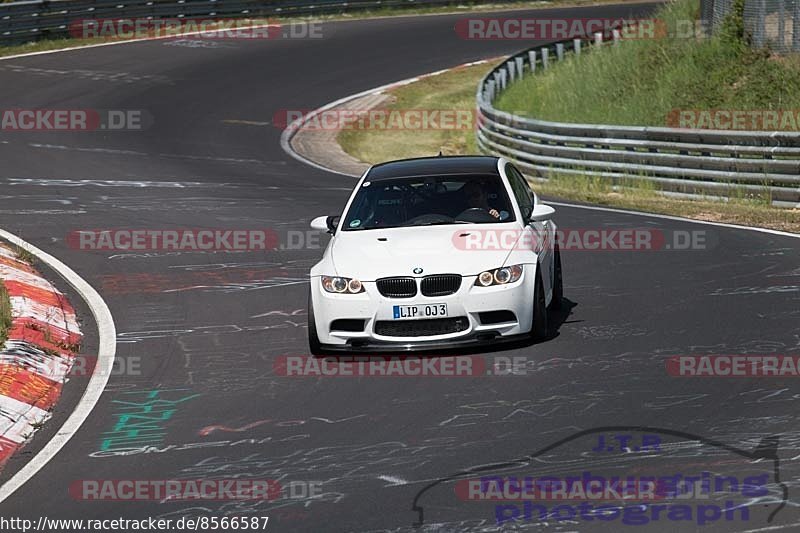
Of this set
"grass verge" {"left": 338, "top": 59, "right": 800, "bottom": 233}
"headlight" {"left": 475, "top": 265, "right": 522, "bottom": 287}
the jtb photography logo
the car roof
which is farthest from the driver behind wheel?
"grass verge" {"left": 338, "top": 59, "right": 800, "bottom": 233}

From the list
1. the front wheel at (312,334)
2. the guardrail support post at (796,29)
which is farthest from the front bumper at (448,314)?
the guardrail support post at (796,29)

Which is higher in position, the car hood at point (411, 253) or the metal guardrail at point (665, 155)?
the car hood at point (411, 253)

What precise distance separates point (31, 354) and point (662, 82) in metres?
19.4

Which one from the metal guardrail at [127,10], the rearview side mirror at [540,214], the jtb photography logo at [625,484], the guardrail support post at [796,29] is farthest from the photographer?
the metal guardrail at [127,10]

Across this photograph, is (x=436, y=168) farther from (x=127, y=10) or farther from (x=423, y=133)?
(x=127, y=10)

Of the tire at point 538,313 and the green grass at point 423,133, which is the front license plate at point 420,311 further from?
the green grass at point 423,133

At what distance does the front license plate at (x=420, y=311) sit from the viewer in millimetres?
10195

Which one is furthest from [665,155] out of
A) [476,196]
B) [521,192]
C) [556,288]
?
[476,196]

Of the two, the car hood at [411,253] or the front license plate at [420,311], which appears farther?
the car hood at [411,253]

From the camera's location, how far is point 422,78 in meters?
37.6

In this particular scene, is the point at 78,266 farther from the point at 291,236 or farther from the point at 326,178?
the point at 326,178

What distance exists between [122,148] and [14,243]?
11016 millimetres

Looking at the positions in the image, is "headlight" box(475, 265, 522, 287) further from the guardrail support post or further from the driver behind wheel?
the guardrail support post

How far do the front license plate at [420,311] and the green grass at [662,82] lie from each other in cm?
1579
